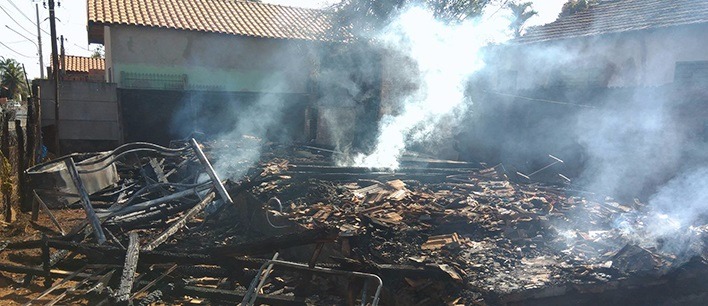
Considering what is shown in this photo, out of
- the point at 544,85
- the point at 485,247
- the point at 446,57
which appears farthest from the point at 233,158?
the point at 544,85

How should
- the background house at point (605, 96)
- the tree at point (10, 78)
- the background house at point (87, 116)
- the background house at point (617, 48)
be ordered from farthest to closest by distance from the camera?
the tree at point (10, 78)
the background house at point (87, 116)
the background house at point (617, 48)
the background house at point (605, 96)

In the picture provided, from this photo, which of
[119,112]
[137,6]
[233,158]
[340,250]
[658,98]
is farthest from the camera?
[137,6]

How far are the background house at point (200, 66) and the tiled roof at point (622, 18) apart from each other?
8.57 meters

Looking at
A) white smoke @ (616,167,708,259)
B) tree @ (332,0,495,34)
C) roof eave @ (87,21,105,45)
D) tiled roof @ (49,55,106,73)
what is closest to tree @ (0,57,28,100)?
tiled roof @ (49,55,106,73)

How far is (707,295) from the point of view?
573cm

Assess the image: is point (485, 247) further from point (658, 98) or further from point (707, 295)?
point (658, 98)

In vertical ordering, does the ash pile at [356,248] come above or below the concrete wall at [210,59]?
Result: below

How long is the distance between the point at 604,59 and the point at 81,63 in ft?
130

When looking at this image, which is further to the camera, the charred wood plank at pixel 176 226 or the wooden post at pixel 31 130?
the wooden post at pixel 31 130

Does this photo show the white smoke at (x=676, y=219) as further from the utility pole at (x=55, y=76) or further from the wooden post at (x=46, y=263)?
the utility pole at (x=55, y=76)

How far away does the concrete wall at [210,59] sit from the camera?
17.1 m

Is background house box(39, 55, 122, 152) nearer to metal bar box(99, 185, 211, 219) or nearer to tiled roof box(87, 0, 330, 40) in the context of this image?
tiled roof box(87, 0, 330, 40)

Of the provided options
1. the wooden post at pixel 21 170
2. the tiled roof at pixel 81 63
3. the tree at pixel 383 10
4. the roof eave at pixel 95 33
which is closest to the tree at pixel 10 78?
the tiled roof at pixel 81 63

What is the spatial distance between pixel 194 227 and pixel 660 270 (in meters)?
6.84
